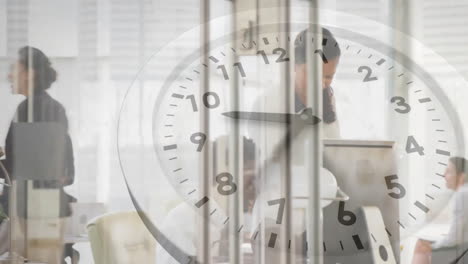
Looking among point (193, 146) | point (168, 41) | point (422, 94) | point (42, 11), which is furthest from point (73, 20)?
point (422, 94)

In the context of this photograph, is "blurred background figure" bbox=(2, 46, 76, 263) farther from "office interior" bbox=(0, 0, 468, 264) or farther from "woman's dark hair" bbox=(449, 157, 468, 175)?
"woman's dark hair" bbox=(449, 157, 468, 175)

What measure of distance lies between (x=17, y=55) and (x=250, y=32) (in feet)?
1.92

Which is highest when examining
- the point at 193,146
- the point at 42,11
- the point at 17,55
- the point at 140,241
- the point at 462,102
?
the point at 42,11

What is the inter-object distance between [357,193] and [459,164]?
A: 0.81ft

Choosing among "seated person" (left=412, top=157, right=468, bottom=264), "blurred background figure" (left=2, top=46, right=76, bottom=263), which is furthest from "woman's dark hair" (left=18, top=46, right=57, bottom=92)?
"seated person" (left=412, top=157, right=468, bottom=264)

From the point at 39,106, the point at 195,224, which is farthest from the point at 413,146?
the point at 39,106

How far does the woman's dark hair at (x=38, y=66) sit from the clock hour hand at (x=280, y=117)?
448 mm

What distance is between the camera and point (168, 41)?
4.47 feet

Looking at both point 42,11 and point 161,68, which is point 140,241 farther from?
point 42,11

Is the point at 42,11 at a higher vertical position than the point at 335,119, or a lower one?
higher

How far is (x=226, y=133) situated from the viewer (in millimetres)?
1344

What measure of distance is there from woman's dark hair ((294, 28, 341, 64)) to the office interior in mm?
15

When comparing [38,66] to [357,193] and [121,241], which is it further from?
[357,193]

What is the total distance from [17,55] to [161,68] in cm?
37
